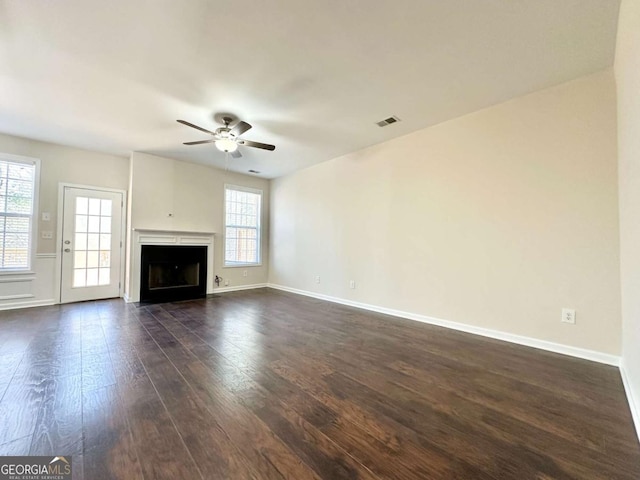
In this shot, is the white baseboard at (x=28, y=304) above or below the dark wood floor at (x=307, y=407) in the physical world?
above

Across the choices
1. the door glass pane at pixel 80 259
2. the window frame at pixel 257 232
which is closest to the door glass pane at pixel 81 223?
the door glass pane at pixel 80 259

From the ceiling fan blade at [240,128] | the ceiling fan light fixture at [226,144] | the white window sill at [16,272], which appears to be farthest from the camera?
the white window sill at [16,272]

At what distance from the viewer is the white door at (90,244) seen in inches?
182

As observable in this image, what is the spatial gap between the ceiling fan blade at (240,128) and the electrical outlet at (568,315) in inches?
155

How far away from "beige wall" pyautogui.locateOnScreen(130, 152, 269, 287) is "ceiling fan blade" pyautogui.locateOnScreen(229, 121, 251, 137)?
247cm

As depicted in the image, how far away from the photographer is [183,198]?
17.8 feet

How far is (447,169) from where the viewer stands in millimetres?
3568

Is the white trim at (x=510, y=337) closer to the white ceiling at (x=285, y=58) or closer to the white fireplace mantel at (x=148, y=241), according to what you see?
the white ceiling at (x=285, y=58)

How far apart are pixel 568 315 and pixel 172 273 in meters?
6.11

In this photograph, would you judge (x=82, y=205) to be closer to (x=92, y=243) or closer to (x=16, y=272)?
(x=92, y=243)

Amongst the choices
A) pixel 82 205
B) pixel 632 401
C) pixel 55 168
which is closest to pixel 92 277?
pixel 82 205

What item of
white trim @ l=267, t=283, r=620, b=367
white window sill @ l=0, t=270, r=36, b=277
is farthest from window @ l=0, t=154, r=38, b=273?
white trim @ l=267, t=283, r=620, b=367

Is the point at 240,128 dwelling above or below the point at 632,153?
above

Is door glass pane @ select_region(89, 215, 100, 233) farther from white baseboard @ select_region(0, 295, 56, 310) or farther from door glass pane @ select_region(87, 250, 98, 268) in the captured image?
white baseboard @ select_region(0, 295, 56, 310)
